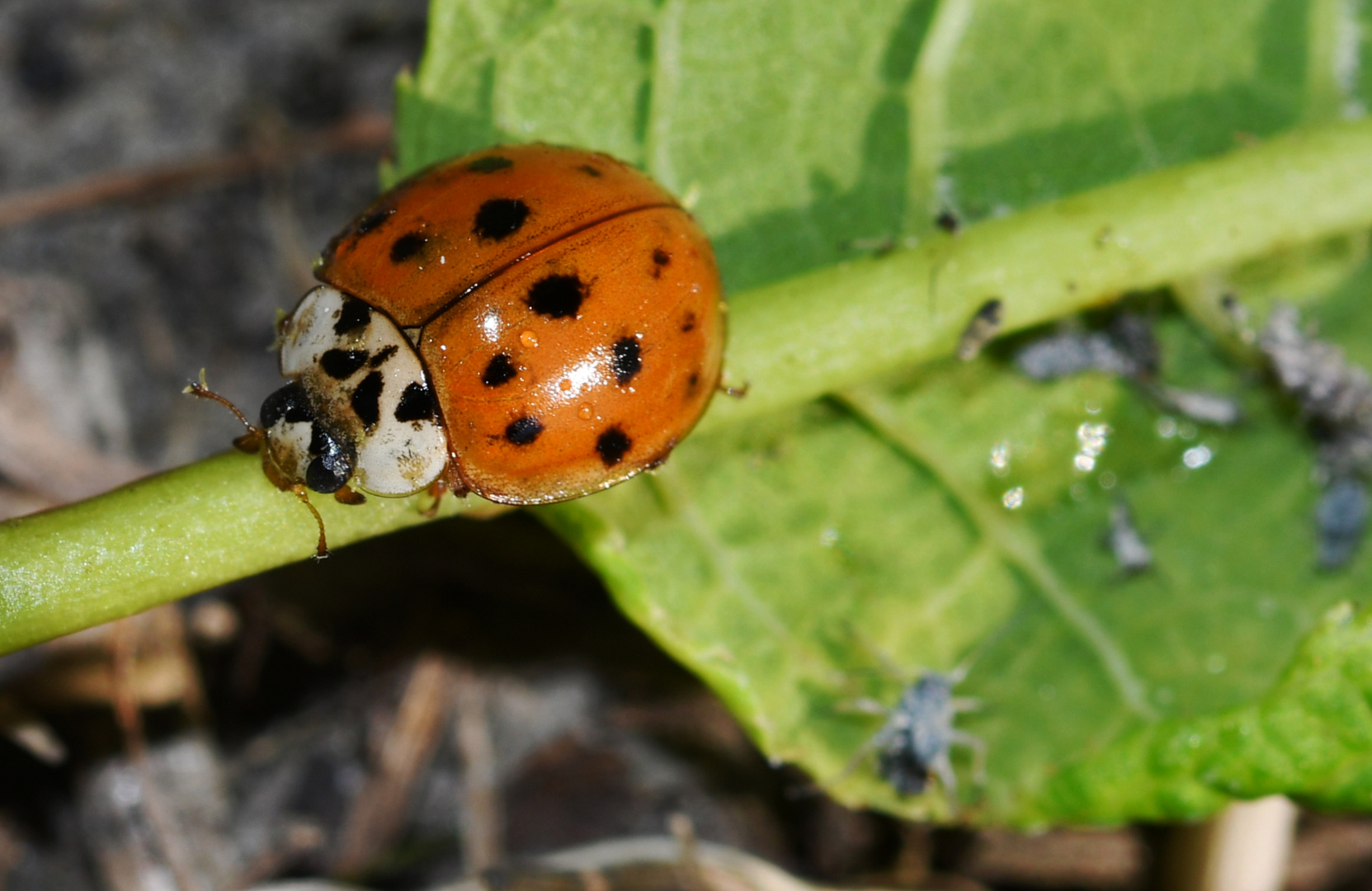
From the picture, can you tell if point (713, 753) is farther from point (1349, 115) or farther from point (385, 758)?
point (1349, 115)

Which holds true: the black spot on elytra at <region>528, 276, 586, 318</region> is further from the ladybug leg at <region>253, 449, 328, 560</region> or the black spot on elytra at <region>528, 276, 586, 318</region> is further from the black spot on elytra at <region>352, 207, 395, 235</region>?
the ladybug leg at <region>253, 449, 328, 560</region>

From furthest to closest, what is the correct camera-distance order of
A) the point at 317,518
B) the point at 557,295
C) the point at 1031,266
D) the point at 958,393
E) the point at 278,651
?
the point at 278,651, the point at 958,393, the point at 1031,266, the point at 557,295, the point at 317,518

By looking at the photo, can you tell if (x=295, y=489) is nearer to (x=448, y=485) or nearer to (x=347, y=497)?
(x=347, y=497)

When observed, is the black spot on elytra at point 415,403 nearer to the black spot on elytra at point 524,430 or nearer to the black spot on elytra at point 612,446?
the black spot on elytra at point 524,430

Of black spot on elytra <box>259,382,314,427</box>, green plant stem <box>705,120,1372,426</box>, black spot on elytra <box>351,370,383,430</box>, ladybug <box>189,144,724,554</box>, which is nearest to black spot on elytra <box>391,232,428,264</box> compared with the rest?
ladybug <box>189,144,724,554</box>

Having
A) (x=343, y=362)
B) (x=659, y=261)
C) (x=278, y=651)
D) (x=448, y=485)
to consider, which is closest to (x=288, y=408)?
(x=343, y=362)

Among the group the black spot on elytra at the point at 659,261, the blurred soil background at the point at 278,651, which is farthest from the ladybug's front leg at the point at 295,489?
the blurred soil background at the point at 278,651

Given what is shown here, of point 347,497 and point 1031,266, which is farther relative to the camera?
point 1031,266
